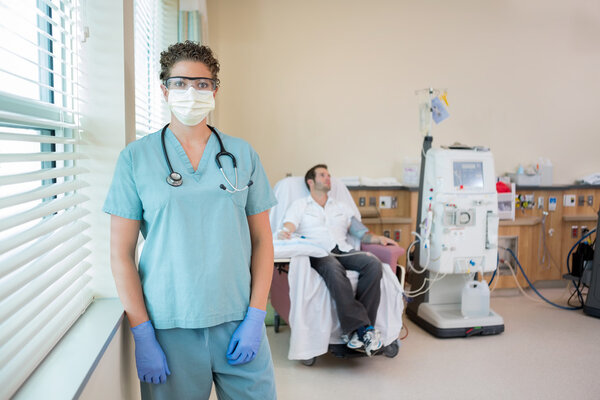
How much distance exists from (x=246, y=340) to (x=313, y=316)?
157 cm

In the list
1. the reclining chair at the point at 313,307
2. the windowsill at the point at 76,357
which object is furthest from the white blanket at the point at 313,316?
the windowsill at the point at 76,357

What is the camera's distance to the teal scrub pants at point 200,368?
52.8 inches

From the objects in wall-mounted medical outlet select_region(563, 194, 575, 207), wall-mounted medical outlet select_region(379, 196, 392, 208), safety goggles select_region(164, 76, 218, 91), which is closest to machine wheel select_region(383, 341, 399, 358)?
wall-mounted medical outlet select_region(379, 196, 392, 208)

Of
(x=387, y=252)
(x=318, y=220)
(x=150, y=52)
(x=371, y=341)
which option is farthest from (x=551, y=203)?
(x=150, y=52)

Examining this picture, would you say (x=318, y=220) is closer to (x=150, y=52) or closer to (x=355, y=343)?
(x=355, y=343)

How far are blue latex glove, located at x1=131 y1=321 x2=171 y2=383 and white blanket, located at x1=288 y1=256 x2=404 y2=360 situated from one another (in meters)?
1.59

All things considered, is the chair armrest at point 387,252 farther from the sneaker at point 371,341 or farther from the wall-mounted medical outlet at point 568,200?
the wall-mounted medical outlet at point 568,200

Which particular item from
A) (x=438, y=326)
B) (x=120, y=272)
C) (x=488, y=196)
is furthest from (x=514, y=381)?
(x=120, y=272)

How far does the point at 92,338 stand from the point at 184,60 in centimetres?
78

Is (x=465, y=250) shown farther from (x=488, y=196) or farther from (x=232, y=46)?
(x=232, y=46)

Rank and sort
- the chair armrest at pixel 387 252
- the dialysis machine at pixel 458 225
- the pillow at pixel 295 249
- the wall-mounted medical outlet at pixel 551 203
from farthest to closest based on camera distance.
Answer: the wall-mounted medical outlet at pixel 551 203, the dialysis machine at pixel 458 225, the chair armrest at pixel 387 252, the pillow at pixel 295 249

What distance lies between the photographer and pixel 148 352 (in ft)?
4.22

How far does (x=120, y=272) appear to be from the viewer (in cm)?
128

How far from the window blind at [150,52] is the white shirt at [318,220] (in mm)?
1140
